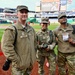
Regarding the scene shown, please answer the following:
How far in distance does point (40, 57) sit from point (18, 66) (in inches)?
74.9

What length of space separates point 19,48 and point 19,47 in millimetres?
20

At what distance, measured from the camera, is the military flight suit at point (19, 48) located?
4.27 meters

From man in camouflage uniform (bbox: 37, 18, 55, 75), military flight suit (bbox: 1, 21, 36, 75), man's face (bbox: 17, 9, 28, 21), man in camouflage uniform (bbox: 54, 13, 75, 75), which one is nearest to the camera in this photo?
military flight suit (bbox: 1, 21, 36, 75)

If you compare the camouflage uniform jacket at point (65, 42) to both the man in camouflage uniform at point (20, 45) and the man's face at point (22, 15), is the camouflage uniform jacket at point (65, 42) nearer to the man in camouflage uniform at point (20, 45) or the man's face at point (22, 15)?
the man in camouflage uniform at point (20, 45)

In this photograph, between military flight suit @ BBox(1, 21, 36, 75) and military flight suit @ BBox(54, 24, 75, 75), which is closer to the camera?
military flight suit @ BBox(1, 21, 36, 75)

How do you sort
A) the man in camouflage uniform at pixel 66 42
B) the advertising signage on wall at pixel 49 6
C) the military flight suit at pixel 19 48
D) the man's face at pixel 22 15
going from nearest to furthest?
the military flight suit at pixel 19 48, the man's face at pixel 22 15, the man in camouflage uniform at pixel 66 42, the advertising signage on wall at pixel 49 6

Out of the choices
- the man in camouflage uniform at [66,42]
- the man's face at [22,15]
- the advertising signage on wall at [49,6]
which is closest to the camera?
the man's face at [22,15]

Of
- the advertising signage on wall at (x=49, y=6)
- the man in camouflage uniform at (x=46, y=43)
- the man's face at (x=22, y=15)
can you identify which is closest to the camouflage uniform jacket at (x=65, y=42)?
the man in camouflage uniform at (x=46, y=43)

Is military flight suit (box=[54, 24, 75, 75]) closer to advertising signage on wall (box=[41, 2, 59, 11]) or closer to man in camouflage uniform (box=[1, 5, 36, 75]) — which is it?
man in camouflage uniform (box=[1, 5, 36, 75])

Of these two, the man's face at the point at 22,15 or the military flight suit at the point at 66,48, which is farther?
the military flight suit at the point at 66,48

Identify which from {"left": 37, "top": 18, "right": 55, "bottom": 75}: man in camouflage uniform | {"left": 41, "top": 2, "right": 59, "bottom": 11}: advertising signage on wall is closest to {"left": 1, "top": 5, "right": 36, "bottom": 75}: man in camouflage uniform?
{"left": 37, "top": 18, "right": 55, "bottom": 75}: man in camouflage uniform

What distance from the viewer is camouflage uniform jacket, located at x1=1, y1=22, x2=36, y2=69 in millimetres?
4273

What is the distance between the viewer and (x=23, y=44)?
4.39 m

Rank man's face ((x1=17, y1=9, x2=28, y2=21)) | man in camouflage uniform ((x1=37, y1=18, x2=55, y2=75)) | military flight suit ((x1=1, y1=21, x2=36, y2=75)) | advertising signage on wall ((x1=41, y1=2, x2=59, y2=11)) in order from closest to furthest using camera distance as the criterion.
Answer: military flight suit ((x1=1, y1=21, x2=36, y2=75))
man's face ((x1=17, y1=9, x2=28, y2=21))
man in camouflage uniform ((x1=37, y1=18, x2=55, y2=75))
advertising signage on wall ((x1=41, y1=2, x2=59, y2=11))
